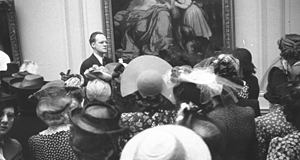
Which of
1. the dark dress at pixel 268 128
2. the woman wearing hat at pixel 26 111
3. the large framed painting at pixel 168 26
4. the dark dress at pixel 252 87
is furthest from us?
the large framed painting at pixel 168 26

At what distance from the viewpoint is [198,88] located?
3025 millimetres

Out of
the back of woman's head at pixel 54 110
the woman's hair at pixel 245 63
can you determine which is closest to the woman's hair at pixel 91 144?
the back of woman's head at pixel 54 110

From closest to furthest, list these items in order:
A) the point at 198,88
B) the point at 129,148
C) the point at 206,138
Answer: the point at 129,148, the point at 206,138, the point at 198,88

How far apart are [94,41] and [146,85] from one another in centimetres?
369

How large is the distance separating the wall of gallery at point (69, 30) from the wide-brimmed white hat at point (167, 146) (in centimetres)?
626

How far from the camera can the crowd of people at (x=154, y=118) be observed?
2.72 meters

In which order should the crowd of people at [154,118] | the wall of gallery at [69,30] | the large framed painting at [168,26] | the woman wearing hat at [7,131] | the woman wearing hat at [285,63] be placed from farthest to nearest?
the large framed painting at [168,26]
the wall of gallery at [69,30]
the woman wearing hat at [285,63]
the woman wearing hat at [7,131]
the crowd of people at [154,118]

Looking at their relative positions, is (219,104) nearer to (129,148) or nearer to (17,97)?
(129,148)

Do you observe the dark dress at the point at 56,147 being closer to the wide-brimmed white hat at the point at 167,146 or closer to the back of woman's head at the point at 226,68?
the wide-brimmed white hat at the point at 167,146

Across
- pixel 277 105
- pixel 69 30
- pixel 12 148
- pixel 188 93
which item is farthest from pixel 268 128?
pixel 69 30

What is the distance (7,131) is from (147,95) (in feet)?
3.70

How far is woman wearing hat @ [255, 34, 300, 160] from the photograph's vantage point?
3.33 m

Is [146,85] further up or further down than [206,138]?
further up

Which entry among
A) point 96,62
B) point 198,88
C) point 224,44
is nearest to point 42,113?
point 198,88
